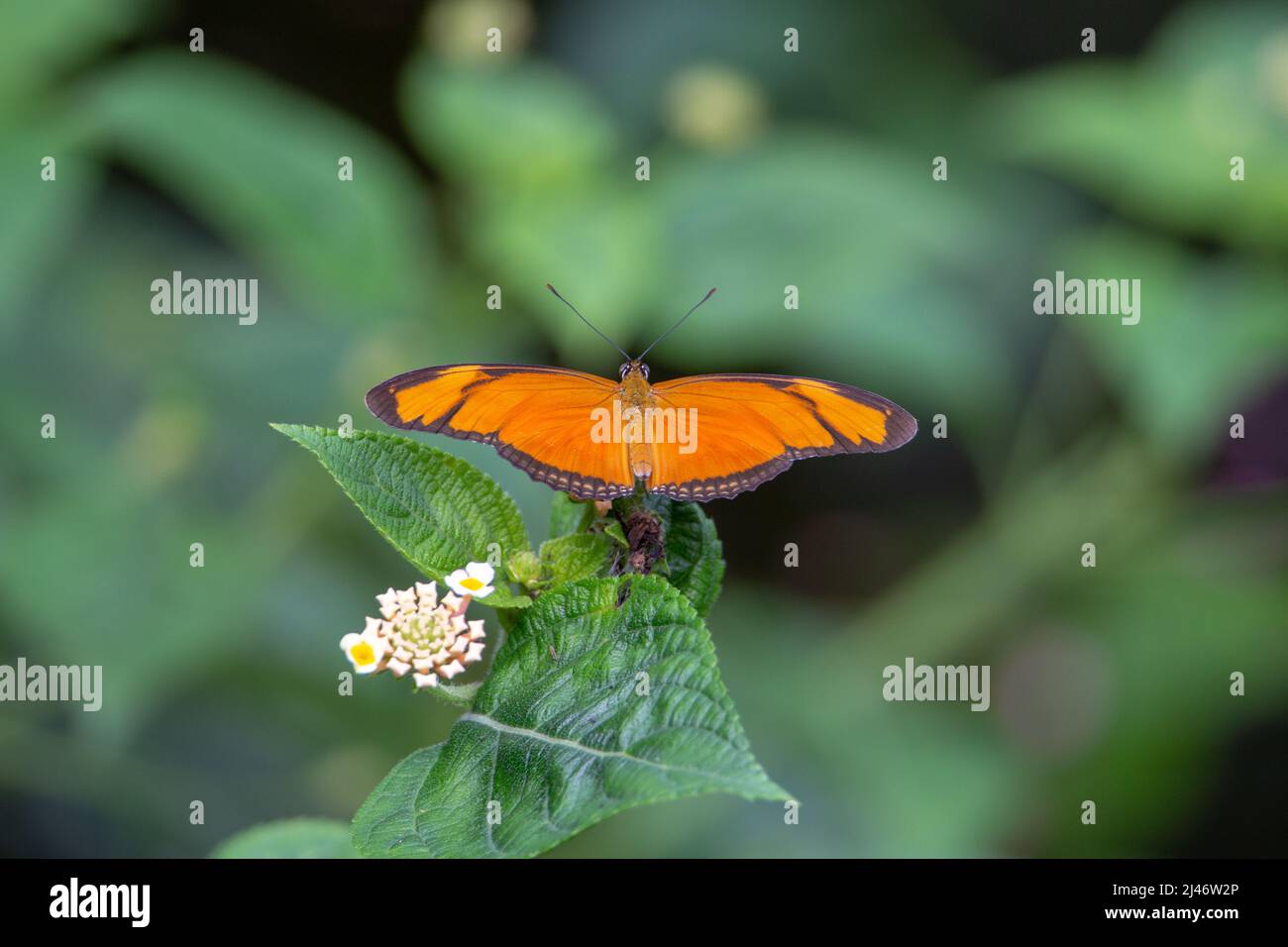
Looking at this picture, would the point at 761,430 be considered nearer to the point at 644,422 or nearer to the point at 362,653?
the point at 644,422

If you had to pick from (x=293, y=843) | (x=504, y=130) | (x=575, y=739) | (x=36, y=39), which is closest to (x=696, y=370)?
(x=504, y=130)

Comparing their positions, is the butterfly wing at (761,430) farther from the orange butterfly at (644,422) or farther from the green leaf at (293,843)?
the green leaf at (293,843)

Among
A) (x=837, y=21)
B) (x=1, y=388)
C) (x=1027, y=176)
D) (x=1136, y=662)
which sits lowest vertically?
(x=1136, y=662)

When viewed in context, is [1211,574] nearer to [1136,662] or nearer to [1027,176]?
[1136,662]

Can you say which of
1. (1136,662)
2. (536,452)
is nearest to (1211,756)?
(1136,662)

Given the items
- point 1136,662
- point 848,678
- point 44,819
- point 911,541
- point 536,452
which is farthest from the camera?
point 911,541

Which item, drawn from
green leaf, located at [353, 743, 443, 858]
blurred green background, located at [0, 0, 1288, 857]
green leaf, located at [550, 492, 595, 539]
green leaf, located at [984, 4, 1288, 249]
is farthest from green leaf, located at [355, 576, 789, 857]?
green leaf, located at [984, 4, 1288, 249]

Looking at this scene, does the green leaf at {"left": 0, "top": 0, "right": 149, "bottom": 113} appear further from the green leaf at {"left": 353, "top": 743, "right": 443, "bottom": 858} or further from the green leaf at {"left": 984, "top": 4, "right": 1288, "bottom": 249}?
the green leaf at {"left": 984, "top": 4, "right": 1288, "bottom": 249}
